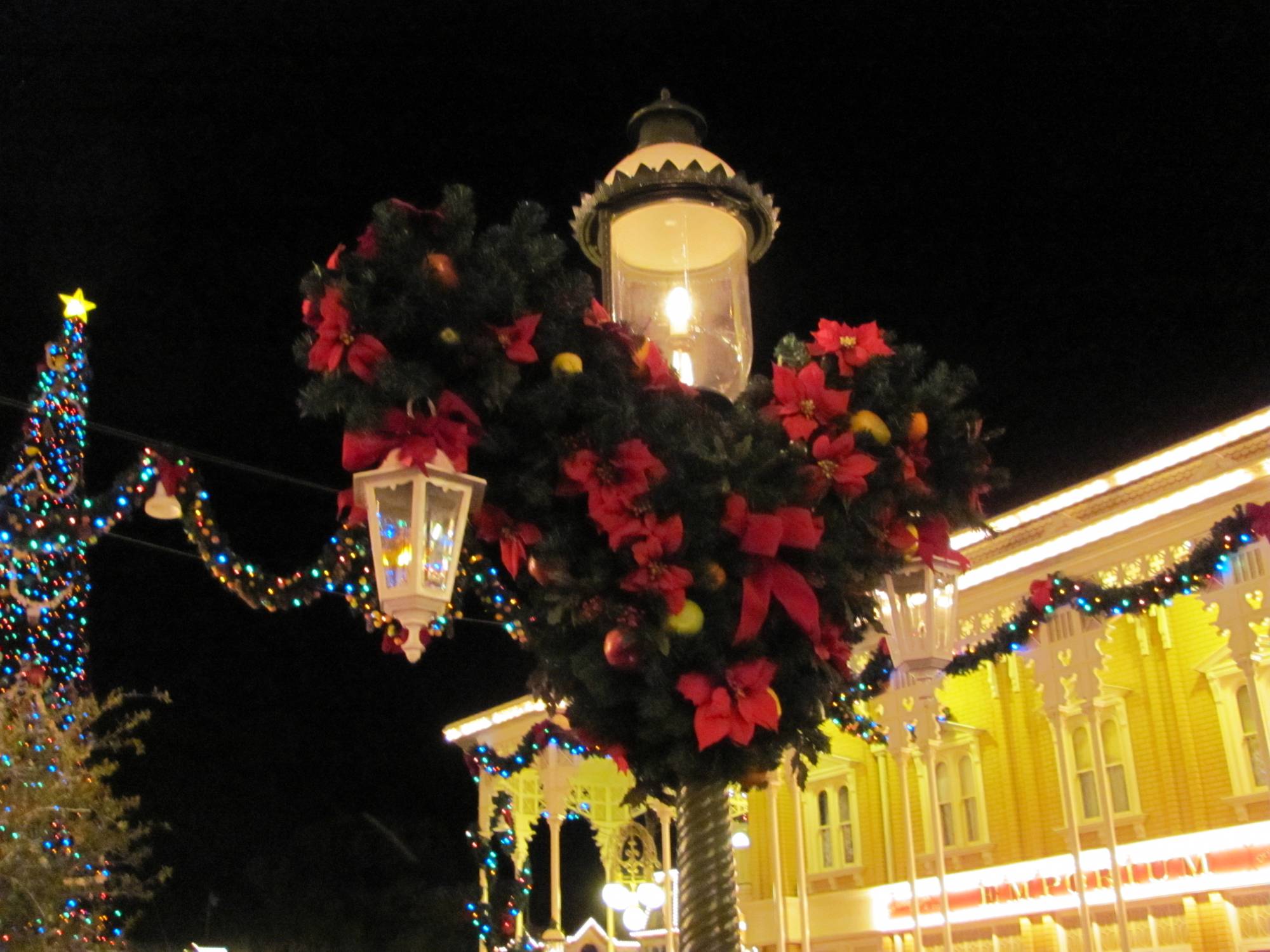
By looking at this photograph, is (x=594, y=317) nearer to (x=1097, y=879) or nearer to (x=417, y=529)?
(x=417, y=529)

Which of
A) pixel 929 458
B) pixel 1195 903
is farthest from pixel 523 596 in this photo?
pixel 1195 903

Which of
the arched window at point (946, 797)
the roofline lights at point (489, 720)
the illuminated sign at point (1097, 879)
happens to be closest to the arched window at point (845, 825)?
the arched window at point (946, 797)

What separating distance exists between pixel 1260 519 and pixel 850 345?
11.6 ft

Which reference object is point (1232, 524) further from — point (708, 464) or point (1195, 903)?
point (1195, 903)

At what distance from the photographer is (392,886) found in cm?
3306

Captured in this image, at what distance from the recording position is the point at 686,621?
241 cm

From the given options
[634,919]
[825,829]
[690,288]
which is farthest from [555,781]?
[825,829]

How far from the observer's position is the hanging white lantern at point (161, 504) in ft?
29.1

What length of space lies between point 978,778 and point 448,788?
2064 centimetres

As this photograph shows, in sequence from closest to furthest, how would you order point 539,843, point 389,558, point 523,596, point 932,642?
1. point 389,558
2. point 523,596
3. point 932,642
4. point 539,843

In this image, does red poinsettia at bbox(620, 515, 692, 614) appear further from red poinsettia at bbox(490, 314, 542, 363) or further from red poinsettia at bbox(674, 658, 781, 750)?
red poinsettia at bbox(490, 314, 542, 363)

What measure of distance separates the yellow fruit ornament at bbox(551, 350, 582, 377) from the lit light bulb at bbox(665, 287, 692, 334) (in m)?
0.73

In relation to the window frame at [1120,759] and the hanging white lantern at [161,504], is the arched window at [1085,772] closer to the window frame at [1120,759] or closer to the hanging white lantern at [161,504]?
the window frame at [1120,759]

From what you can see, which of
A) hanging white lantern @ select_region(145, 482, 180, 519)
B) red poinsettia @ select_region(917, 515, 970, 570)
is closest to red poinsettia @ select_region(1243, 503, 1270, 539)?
red poinsettia @ select_region(917, 515, 970, 570)
